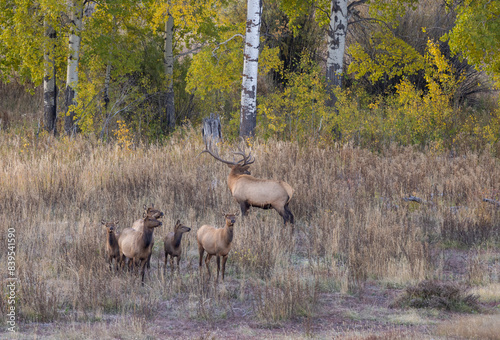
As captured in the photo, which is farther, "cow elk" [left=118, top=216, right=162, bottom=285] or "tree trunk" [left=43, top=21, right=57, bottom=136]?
"tree trunk" [left=43, top=21, right=57, bottom=136]

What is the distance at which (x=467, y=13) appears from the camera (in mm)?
10656

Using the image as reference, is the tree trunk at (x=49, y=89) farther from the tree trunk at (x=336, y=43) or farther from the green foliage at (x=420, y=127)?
the green foliage at (x=420, y=127)

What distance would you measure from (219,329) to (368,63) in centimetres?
1373

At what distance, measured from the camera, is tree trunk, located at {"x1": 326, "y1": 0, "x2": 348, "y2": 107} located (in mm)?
15883

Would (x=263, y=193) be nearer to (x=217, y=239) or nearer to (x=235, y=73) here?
(x=217, y=239)

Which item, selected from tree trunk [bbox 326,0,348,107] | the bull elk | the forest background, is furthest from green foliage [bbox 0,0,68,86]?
the bull elk

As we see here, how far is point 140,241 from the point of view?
5.86 metres

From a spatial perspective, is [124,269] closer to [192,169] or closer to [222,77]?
[192,169]

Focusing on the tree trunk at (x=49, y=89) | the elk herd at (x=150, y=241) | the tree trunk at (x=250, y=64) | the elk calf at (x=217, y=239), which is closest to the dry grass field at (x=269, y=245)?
the elk herd at (x=150, y=241)

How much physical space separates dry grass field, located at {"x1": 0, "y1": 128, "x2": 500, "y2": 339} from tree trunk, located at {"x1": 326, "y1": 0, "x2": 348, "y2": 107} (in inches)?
178

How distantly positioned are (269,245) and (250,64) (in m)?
6.50

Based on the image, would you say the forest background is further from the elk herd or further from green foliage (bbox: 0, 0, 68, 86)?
the elk herd

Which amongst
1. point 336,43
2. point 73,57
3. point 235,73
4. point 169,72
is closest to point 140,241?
point 73,57

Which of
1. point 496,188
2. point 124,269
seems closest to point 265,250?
point 124,269
